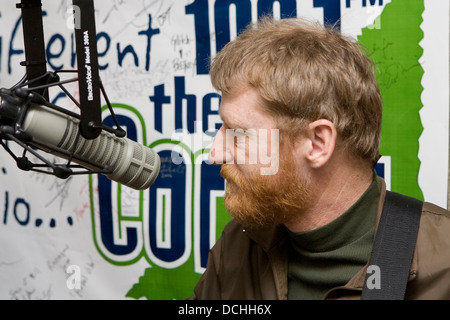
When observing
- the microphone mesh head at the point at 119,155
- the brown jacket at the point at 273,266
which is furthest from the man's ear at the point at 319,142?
the microphone mesh head at the point at 119,155

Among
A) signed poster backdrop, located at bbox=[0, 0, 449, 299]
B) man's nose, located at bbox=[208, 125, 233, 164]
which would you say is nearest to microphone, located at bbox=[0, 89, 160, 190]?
man's nose, located at bbox=[208, 125, 233, 164]

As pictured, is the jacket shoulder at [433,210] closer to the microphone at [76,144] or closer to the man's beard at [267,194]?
the man's beard at [267,194]

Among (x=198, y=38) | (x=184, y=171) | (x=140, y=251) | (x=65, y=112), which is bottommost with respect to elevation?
(x=140, y=251)

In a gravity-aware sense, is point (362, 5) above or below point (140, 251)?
above

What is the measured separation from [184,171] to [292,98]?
796 millimetres

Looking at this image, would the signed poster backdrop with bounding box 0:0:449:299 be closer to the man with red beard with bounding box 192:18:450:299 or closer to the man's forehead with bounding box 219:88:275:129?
the man with red beard with bounding box 192:18:450:299

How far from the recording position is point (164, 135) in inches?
76.9

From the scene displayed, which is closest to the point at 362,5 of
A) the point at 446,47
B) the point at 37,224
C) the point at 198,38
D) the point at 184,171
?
the point at 446,47

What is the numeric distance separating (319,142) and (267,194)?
16cm

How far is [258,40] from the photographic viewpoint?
129 cm

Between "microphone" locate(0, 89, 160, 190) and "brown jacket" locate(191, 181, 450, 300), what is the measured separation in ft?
1.13

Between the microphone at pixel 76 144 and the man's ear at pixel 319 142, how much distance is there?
12.9 inches

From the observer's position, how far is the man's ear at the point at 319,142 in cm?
123
